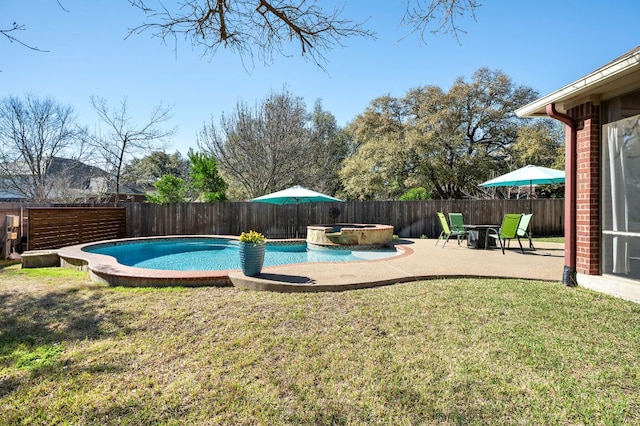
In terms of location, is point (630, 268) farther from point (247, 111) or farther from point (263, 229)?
point (247, 111)

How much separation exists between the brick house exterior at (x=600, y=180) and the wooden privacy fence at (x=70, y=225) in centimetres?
1180

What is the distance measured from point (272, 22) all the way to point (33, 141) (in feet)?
73.0

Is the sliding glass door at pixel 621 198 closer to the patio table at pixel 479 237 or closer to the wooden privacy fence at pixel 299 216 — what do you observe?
the patio table at pixel 479 237

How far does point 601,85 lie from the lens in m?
4.28

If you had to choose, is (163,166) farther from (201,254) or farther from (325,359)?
(325,359)

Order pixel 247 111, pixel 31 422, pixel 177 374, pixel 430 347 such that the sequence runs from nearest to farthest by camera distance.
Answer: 1. pixel 31 422
2. pixel 177 374
3. pixel 430 347
4. pixel 247 111

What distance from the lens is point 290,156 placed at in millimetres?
18812

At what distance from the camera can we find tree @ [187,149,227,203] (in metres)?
14.9

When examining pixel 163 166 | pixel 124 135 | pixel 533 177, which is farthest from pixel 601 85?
pixel 163 166

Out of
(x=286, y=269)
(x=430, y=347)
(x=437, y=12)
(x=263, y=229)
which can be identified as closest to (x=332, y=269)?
(x=286, y=269)

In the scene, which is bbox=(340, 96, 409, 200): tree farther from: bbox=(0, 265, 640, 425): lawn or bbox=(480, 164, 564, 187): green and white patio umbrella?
bbox=(0, 265, 640, 425): lawn

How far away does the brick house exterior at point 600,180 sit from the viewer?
14.2 ft

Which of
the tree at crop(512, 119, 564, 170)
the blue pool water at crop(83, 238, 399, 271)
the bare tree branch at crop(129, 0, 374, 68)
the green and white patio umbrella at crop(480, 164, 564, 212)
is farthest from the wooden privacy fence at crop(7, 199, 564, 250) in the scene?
the bare tree branch at crop(129, 0, 374, 68)

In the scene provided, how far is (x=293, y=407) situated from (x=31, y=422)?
164cm
